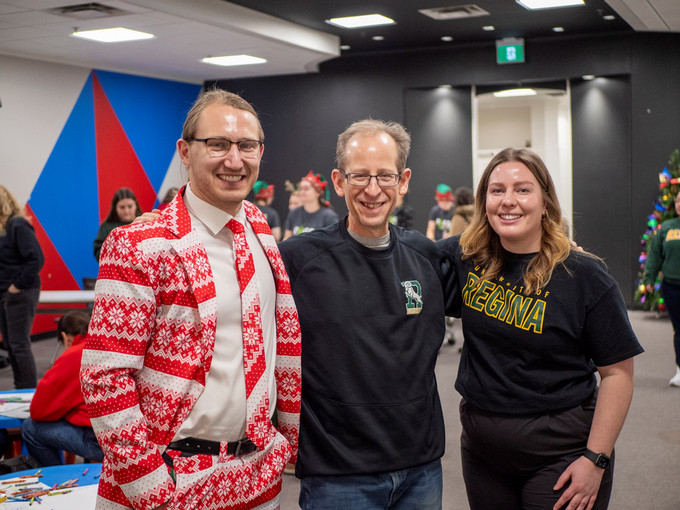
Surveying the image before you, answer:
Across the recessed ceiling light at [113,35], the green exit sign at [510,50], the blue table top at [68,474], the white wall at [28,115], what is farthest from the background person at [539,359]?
Result: the green exit sign at [510,50]

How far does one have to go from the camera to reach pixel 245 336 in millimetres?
1722

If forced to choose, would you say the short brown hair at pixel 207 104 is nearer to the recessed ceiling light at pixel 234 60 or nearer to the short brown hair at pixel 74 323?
the short brown hair at pixel 74 323

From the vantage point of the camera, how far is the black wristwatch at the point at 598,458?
199 cm

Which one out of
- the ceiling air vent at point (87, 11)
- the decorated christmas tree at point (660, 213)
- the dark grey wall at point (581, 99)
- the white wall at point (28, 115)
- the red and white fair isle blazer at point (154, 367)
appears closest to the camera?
the red and white fair isle blazer at point (154, 367)

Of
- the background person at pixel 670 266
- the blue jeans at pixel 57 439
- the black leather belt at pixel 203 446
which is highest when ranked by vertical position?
the black leather belt at pixel 203 446

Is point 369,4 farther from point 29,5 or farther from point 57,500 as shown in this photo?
point 57,500

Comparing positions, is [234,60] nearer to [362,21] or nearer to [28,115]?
[362,21]

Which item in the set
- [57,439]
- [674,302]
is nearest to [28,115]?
[57,439]

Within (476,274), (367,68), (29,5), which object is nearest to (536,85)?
(367,68)

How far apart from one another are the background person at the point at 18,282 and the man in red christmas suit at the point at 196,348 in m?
4.62

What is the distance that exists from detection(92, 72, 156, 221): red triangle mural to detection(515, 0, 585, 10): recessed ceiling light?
552cm

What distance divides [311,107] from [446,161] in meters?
2.24

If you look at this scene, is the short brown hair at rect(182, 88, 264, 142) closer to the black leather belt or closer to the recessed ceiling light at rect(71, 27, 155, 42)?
the black leather belt

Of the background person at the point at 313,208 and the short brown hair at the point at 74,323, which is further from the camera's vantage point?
the background person at the point at 313,208
